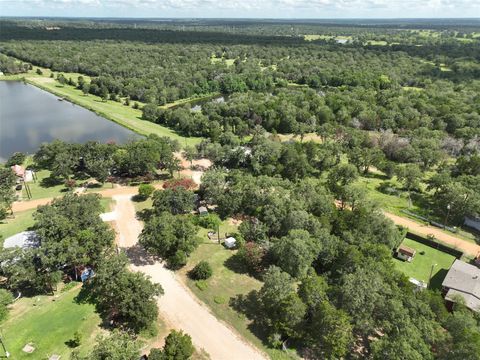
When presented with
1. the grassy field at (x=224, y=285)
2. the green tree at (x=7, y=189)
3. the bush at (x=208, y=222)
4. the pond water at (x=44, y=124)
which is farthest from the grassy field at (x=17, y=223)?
the pond water at (x=44, y=124)

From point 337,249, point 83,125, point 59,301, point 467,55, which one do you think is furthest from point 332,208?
point 467,55

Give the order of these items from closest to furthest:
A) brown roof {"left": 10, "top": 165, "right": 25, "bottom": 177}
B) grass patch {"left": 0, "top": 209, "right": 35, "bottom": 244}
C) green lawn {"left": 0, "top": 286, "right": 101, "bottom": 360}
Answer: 1. green lawn {"left": 0, "top": 286, "right": 101, "bottom": 360}
2. grass patch {"left": 0, "top": 209, "right": 35, "bottom": 244}
3. brown roof {"left": 10, "top": 165, "right": 25, "bottom": 177}

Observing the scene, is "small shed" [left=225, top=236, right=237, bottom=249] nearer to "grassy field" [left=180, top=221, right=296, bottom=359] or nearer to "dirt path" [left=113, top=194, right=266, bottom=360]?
"grassy field" [left=180, top=221, right=296, bottom=359]

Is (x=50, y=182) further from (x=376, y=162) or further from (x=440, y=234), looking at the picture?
(x=440, y=234)

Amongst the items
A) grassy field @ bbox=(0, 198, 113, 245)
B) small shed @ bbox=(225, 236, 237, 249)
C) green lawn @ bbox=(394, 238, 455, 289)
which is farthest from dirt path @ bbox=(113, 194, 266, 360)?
green lawn @ bbox=(394, 238, 455, 289)

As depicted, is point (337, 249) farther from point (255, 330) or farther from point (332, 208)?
point (255, 330)

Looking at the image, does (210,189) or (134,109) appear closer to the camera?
(210,189)

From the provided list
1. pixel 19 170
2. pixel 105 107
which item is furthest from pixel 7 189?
pixel 105 107
